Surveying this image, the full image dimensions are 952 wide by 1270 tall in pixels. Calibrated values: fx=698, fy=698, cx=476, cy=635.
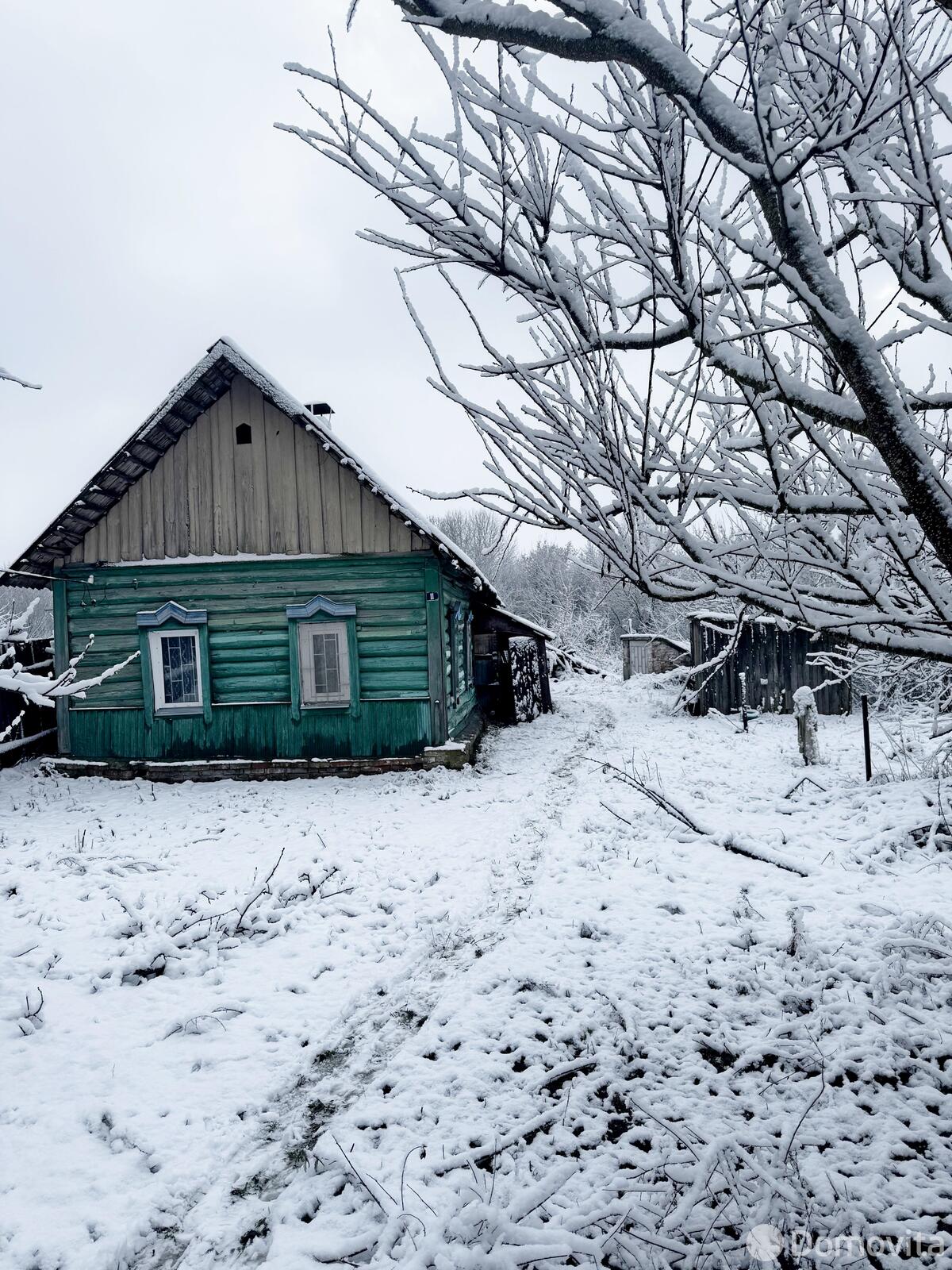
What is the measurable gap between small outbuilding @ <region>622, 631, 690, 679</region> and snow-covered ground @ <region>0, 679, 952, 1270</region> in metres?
20.9

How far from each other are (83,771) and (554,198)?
12.4 meters

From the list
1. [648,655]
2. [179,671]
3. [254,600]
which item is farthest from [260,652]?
[648,655]

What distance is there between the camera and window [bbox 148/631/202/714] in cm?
1175

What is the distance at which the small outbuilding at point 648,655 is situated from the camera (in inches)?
1126

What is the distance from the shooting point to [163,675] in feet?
39.0

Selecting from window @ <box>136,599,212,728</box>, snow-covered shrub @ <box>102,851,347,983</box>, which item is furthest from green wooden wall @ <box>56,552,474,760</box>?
snow-covered shrub @ <box>102,851,347,983</box>

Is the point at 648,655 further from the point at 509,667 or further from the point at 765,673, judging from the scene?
the point at 765,673

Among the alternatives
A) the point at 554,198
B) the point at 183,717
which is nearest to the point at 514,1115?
the point at 554,198

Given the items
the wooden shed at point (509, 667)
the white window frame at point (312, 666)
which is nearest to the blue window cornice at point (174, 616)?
the white window frame at point (312, 666)

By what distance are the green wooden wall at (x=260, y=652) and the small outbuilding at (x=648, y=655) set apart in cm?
1797

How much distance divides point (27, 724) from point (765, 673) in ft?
51.6

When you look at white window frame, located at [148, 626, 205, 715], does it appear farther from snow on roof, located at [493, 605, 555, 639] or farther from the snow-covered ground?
snow on roof, located at [493, 605, 555, 639]

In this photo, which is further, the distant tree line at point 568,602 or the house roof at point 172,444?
the distant tree line at point 568,602

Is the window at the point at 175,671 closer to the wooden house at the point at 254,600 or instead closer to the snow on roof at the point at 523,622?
the wooden house at the point at 254,600
